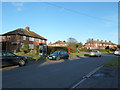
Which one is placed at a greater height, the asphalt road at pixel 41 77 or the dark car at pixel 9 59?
the dark car at pixel 9 59

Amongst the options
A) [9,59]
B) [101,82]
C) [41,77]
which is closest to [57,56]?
[9,59]

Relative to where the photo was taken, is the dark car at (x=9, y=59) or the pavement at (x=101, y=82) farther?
the dark car at (x=9, y=59)

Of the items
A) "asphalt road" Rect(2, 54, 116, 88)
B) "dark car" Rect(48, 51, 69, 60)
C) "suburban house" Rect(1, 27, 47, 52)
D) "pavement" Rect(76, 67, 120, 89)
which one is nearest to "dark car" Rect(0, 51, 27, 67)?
"asphalt road" Rect(2, 54, 116, 88)

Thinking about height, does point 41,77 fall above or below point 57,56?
below

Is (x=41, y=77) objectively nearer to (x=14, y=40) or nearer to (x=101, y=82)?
(x=101, y=82)

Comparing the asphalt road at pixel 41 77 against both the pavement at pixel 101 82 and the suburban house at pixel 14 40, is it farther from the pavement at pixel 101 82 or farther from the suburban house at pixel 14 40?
the suburban house at pixel 14 40

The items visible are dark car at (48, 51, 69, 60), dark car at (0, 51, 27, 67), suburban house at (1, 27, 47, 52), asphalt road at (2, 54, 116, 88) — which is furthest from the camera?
suburban house at (1, 27, 47, 52)

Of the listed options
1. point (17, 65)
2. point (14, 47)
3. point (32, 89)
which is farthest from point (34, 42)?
point (32, 89)

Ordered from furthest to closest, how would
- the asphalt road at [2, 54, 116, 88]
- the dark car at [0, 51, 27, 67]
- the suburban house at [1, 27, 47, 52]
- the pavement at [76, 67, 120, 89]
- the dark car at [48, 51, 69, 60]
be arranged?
the suburban house at [1, 27, 47, 52] < the dark car at [48, 51, 69, 60] < the dark car at [0, 51, 27, 67] < the asphalt road at [2, 54, 116, 88] < the pavement at [76, 67, 120, 89]

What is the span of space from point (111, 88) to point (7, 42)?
38096 millimetres

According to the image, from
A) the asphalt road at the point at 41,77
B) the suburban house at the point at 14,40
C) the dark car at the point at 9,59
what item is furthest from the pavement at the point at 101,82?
the suburban house at the point at 14,40

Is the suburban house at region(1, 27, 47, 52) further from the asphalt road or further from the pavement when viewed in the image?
the pavement

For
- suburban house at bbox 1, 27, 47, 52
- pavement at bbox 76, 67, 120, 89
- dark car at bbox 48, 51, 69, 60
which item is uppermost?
suburban house at bbox 1, 27, 47, 52

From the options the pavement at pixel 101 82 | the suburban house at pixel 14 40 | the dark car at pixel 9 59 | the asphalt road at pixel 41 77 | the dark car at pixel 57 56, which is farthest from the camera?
the suburban house at pixel 14 40
